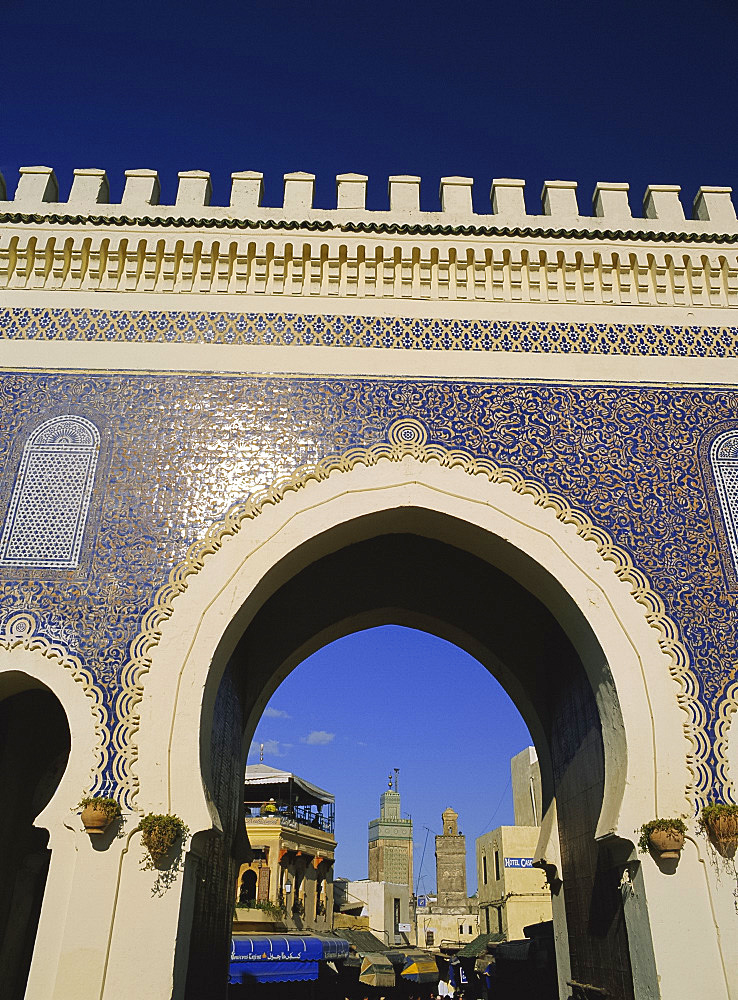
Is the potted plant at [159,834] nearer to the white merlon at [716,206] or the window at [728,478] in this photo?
the window at [728,478]

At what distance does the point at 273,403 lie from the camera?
496 cm

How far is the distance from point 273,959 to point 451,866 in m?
26.3

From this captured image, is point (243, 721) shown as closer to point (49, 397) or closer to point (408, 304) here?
point (49, 397)

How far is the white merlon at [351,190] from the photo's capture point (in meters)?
5.55

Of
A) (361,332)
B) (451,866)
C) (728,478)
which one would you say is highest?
(451,866)

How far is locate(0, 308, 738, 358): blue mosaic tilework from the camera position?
16.9 ft

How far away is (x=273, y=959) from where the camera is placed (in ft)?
31.3

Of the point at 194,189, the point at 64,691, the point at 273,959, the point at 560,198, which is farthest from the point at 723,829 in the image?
the point at 273,959

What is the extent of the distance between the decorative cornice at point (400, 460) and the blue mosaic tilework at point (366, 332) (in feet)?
2.25

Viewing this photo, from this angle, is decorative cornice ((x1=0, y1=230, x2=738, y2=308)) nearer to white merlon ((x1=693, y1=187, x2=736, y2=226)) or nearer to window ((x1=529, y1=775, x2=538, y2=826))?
white merlon ((x1=693, y1=187, x2=736, y2=226))

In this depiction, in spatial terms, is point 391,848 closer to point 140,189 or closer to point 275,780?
point 275,780

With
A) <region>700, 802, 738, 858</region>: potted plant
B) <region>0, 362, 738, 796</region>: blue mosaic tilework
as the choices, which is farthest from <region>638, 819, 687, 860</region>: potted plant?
<region>0, 362, 738, 796</region>: blue mosaic tilework

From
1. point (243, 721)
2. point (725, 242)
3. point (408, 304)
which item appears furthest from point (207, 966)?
point (725, 242)

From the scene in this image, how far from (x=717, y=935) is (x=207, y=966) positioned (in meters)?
2.99
